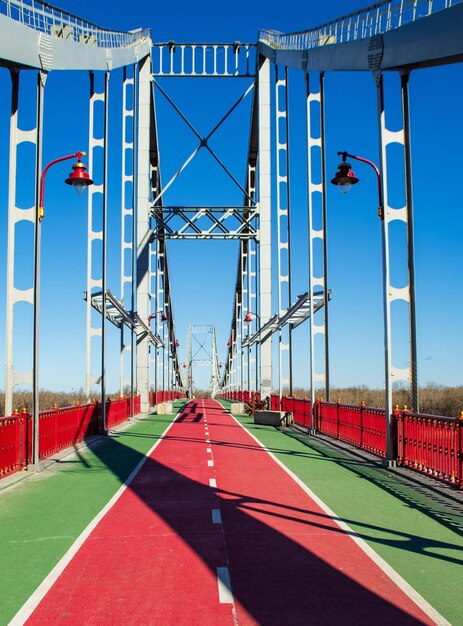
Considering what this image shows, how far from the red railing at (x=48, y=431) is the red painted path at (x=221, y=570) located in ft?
9.37

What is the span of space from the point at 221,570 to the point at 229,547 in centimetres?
95

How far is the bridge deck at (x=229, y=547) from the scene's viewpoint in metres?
5.52

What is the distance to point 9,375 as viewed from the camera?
13719 mm

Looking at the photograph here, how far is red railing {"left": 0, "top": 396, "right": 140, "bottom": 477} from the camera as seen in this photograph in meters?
12.8

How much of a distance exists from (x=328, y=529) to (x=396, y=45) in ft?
33.9

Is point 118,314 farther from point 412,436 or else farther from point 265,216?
point 412,436

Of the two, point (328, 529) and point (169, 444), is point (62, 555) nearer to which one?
point (328, 529)

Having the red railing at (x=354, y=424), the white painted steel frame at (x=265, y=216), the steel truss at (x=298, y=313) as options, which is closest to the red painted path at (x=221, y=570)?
the red railing at (x=354, y=424)

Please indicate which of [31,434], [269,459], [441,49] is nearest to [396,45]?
[441,49]

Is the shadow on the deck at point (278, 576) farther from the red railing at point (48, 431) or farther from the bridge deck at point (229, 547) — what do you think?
the red railing at point (48, 431)

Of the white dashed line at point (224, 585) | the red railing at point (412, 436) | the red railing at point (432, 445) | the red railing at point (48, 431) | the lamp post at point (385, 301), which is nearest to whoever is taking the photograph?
the white dashed line at point (224, 585)

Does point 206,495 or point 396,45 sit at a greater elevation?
point 396,45

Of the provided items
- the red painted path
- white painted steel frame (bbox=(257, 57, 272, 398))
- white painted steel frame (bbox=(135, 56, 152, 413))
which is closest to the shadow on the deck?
the red painted path

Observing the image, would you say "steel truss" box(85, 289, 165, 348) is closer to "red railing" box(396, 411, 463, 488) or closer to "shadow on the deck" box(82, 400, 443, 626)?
"red railing" box(396, 411, 463, 488)
